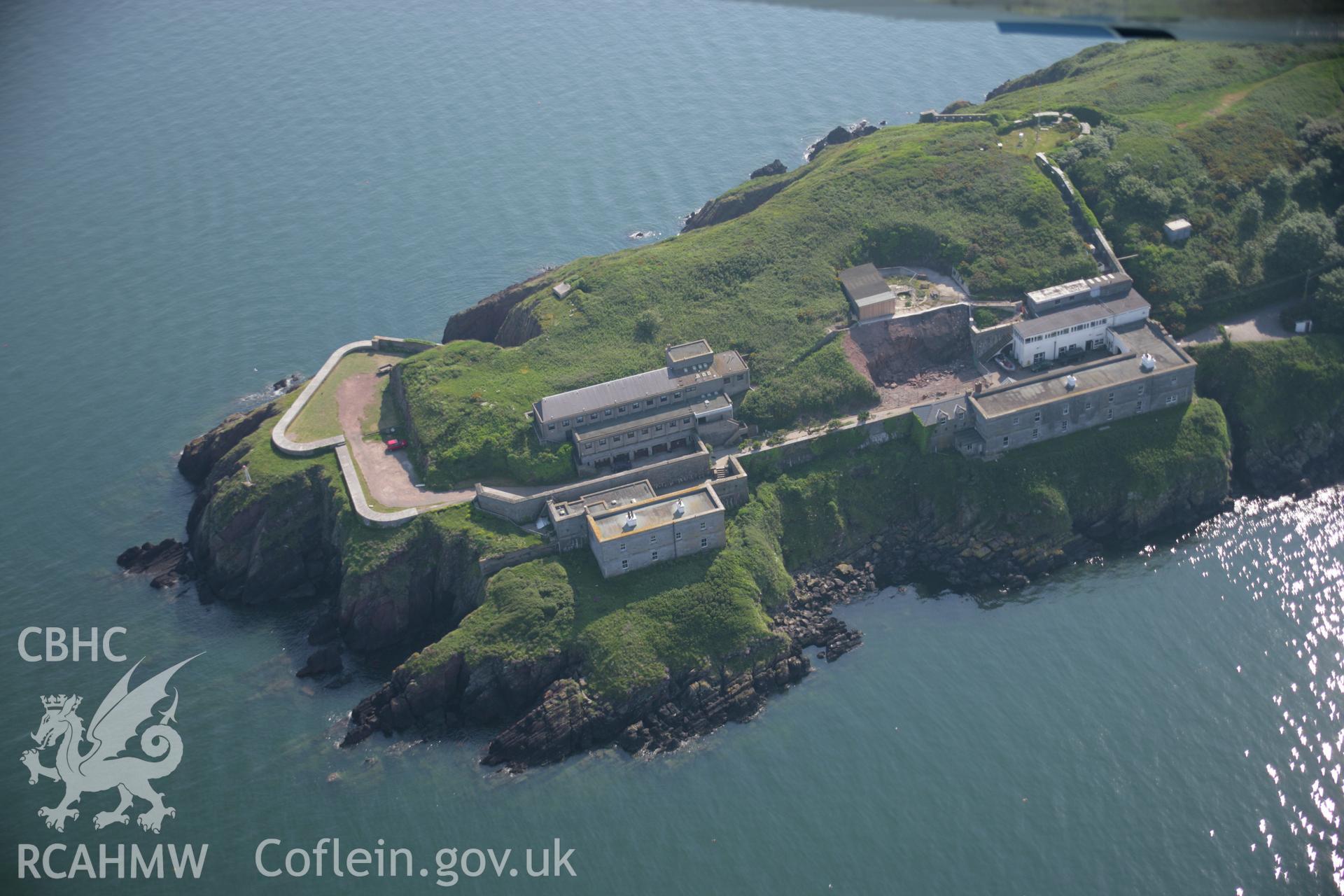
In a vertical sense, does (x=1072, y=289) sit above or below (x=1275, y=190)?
above

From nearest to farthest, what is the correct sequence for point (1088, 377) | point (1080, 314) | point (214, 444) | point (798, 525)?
point (798, 525) → point (1088, 377) → point (1080, 314) → point (214, 444)

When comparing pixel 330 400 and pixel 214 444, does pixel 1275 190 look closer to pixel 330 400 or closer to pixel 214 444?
pixel 330 400

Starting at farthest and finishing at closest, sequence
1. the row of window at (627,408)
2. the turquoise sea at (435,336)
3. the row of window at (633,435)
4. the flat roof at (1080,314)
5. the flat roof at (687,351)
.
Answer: the flat roof at (1080,314) < the flat roof at (687,351) < the row of window at (627,408) < the row of window at (633,435) < the turquoise sea at (435,336)

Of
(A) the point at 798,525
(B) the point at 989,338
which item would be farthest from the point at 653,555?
(B) the point at 989,338

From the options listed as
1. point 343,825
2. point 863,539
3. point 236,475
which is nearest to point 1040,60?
point 863,539

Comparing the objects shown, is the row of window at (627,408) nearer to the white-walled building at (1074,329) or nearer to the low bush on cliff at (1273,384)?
the white-walled building at (1074,329)

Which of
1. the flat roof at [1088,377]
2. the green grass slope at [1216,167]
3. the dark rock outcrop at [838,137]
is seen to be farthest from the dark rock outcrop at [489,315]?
the green grass slope at [1216,167]
